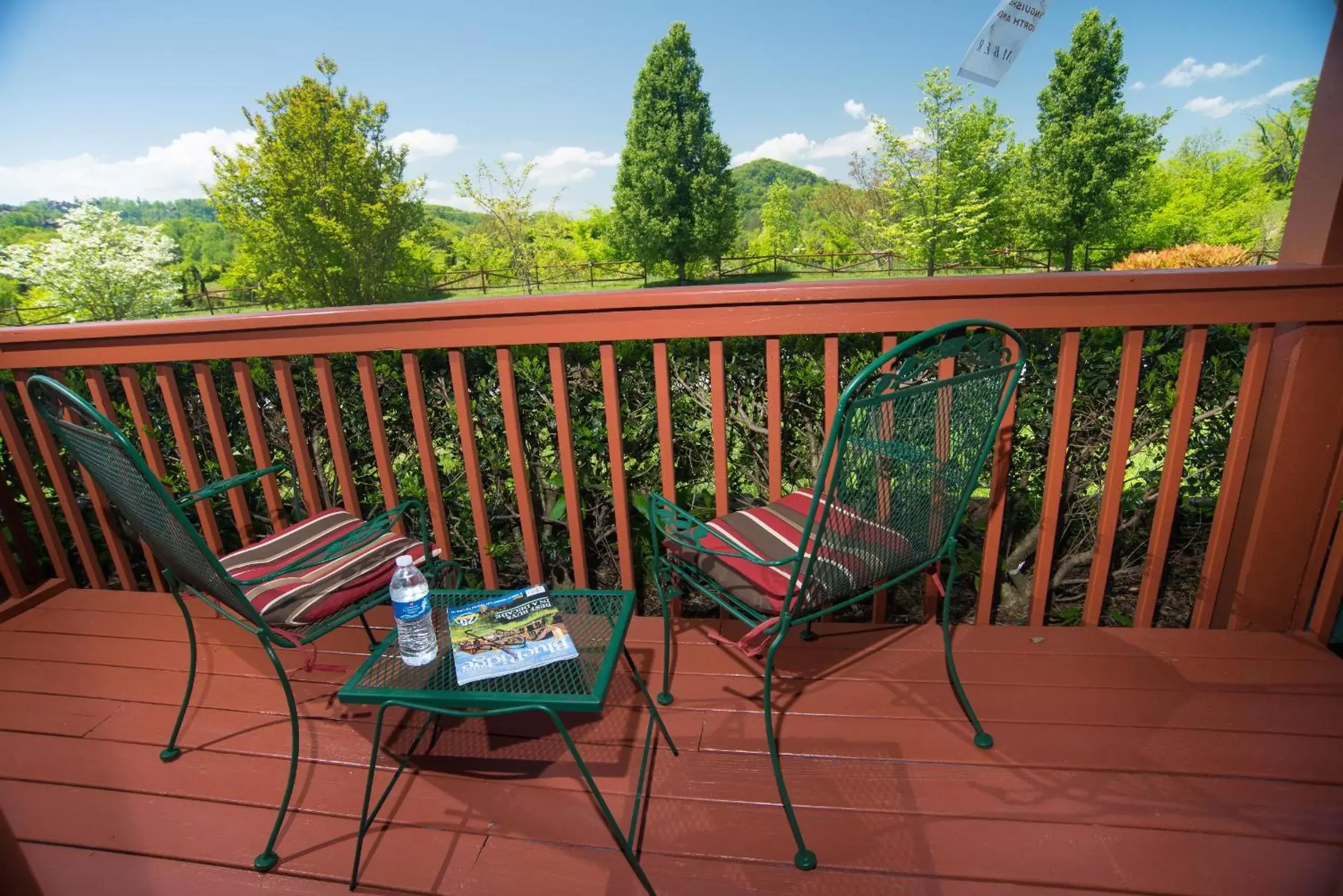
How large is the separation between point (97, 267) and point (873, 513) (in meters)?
39.5

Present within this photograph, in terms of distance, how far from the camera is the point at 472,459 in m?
1.90

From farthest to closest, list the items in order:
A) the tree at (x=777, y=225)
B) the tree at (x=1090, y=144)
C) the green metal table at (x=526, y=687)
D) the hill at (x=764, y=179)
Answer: the hill at (x=764, y=179), the tree at (x=777, y=225), the tree at (x=1090, y=144), the green metal table at (x=526, y=687)

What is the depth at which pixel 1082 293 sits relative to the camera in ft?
4.76

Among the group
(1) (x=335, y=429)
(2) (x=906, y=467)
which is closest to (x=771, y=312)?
(2) (x=906, y=467)

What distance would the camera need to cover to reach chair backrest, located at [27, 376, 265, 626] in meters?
→ 1.11

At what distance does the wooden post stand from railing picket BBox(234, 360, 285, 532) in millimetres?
2719

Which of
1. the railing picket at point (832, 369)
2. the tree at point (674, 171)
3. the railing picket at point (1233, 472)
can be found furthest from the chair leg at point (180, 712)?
the tree at point (674, 171)

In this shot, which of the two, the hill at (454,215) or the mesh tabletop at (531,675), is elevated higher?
the hill at (454,215)

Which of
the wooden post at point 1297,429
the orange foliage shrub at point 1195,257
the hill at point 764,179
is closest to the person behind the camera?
the wooden post at point 1297,429

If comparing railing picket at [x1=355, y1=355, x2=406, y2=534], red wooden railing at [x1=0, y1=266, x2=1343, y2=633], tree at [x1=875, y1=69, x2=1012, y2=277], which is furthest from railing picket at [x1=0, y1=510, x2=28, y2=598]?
tree at [x1=875, y1=69, x2=1012, y2=277]

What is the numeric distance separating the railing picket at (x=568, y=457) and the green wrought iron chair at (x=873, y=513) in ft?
1.52

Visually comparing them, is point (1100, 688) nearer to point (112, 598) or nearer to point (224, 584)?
point (224, 584)

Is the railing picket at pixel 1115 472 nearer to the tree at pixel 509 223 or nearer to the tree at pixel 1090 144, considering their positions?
the tree at pixel 509 223

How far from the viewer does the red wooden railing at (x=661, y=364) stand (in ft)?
4.81
